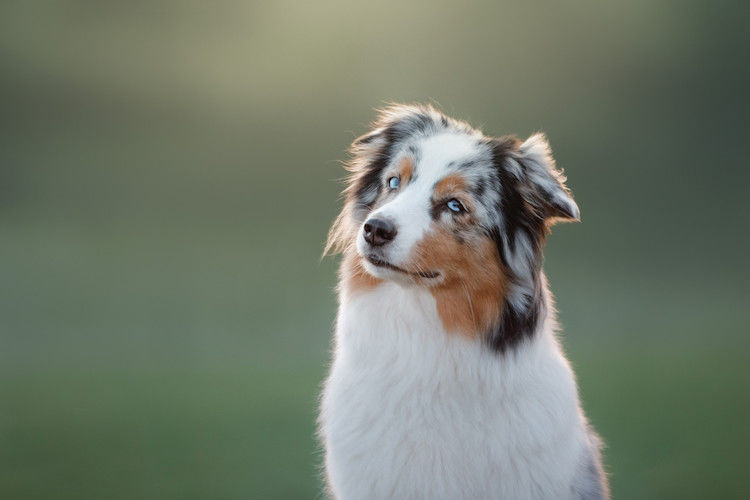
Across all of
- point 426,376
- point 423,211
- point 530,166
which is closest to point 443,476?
point 426,376

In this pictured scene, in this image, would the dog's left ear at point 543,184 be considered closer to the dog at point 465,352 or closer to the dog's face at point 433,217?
the dog at point 465,352

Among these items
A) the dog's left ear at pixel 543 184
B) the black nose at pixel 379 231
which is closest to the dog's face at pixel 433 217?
the black nose at pixel 379 231

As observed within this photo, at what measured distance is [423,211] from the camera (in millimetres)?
2355

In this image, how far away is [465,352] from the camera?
8.07 ft

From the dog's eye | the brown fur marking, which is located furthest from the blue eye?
the brown fur marking

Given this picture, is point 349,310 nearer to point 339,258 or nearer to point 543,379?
point 339,258

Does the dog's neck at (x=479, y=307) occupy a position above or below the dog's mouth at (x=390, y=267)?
below

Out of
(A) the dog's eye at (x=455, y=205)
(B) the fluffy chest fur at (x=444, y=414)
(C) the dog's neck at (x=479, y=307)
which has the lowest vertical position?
(B) the fluffy chest fur at (x=444, y=414)

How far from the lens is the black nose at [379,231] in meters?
2.23

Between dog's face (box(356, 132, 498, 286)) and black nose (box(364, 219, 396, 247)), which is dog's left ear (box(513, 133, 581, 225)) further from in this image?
black nose (box(364, 219, 396, 247))

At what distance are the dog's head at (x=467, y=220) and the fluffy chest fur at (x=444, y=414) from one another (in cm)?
11

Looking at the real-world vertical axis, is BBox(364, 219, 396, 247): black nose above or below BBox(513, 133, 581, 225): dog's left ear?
below

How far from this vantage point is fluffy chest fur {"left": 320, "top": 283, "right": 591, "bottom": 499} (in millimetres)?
2428

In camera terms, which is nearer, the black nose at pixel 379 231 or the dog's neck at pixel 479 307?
the black nose at pixel 379 231
